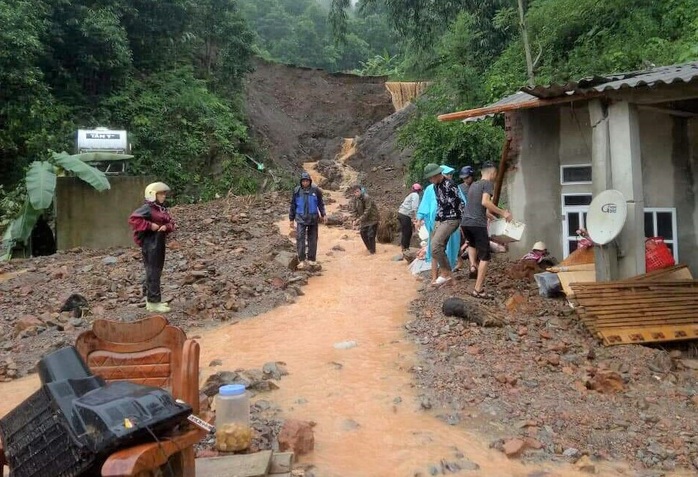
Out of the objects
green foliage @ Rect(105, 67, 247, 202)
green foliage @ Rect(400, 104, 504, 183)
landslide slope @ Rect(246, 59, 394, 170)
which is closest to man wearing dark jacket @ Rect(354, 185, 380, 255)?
green foliage @ Rect(400, 104, 504, 183)

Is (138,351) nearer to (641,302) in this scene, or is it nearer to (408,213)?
(641,302)

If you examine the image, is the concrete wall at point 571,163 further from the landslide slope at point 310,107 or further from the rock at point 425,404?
the landslide slope at point 310,107

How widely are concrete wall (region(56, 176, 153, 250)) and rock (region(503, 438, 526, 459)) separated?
11404mm

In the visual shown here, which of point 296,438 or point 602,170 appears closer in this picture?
point 296,438

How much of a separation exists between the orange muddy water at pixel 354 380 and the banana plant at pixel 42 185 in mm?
5923

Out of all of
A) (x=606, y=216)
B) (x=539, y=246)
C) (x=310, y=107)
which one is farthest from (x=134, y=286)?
(x=310, y=107)

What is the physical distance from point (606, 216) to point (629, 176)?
1.84ft

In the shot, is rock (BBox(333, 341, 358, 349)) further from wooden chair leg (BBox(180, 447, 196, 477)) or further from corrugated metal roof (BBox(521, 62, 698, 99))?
wooden chair leg (BBox(180, 447, 196, 477))

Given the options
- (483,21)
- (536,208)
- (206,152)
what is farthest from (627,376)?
(206,152)

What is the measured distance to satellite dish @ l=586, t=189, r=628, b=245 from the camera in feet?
22.6

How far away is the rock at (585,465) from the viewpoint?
3973 mm

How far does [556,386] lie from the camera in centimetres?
539

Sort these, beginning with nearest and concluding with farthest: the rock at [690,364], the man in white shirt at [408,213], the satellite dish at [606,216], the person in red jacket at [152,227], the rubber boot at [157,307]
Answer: the rock at [690,364], the satellite dish at [606,216], the person in red jacket at [152,227], the rubber boot at [157,307], the man in white shirt at [408,213]

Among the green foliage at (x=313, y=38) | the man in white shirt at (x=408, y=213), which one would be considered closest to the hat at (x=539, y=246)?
the man in white shirt at (x=408, y=213)
